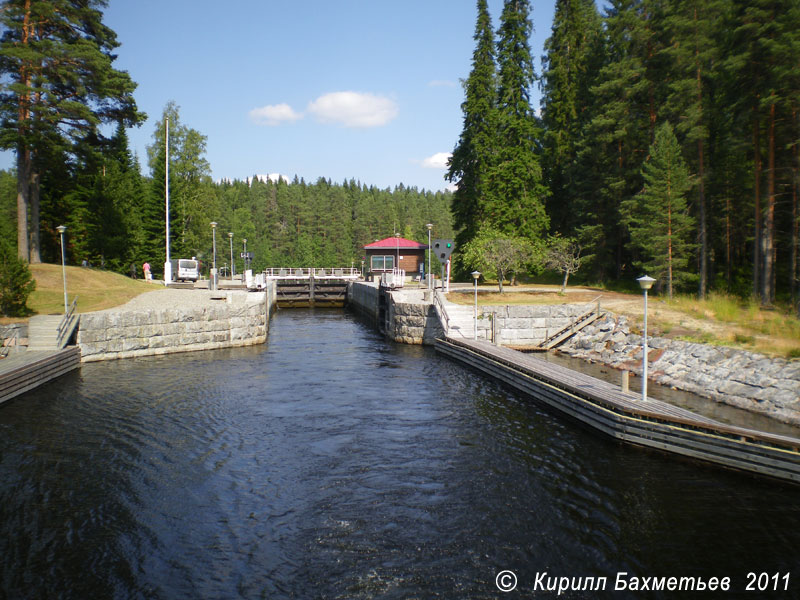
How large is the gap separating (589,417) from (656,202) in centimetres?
2074

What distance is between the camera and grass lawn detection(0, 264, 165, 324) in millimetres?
27547

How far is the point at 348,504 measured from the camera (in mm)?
10984

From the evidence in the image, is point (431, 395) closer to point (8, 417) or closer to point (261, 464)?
point (261, 464)

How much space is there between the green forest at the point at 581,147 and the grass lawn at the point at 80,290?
112 inches

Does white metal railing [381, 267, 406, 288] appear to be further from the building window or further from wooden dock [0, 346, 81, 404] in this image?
wooden dock [0, 346, 81, 404]

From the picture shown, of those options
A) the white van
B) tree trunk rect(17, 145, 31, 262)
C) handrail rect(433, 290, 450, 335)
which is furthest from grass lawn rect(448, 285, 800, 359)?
the white van

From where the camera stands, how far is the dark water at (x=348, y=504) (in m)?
8.63

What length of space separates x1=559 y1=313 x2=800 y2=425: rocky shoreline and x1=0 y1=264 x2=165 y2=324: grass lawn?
2566 cm

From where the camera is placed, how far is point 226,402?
1880 cm

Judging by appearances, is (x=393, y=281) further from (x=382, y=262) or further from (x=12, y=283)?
(x=382, y=262)

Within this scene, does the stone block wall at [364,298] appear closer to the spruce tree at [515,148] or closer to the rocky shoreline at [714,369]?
the spruce tree at [515,148]

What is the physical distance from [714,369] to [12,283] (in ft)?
98.5

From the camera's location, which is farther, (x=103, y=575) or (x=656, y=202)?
(x=656, y=202)

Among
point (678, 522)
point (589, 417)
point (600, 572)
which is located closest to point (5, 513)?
point (600, 572)
